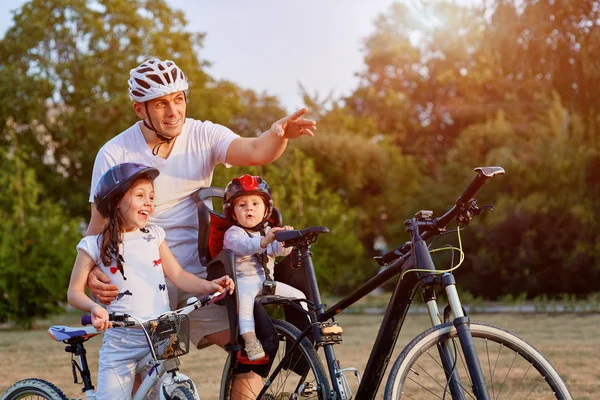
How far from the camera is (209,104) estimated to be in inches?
1415

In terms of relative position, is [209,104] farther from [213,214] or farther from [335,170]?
[213,214]

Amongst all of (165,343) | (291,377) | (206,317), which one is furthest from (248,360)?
(165,343)

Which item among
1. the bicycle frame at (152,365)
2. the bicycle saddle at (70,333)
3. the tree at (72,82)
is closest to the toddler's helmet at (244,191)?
the bicycle frame at (152,365)

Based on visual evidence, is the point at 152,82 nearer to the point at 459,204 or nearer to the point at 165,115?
the point at 165,115

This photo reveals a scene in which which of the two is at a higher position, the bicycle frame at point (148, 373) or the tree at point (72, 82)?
A: the tree at point (72, 82)

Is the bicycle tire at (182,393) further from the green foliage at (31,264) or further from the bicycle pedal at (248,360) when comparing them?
the green foliage at (31,264)

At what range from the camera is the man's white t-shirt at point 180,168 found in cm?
499

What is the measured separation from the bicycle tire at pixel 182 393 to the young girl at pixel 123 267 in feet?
0.94

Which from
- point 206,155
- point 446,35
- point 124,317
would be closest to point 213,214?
point 206,155

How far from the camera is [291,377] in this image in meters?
4.86

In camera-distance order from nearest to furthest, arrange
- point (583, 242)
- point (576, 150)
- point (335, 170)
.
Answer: point (583, 242), point (576, 150), point (335, 170)

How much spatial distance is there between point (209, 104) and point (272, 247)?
31461 mm

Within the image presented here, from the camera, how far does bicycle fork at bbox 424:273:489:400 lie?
12.1 feet

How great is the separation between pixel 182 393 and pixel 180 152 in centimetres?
146
